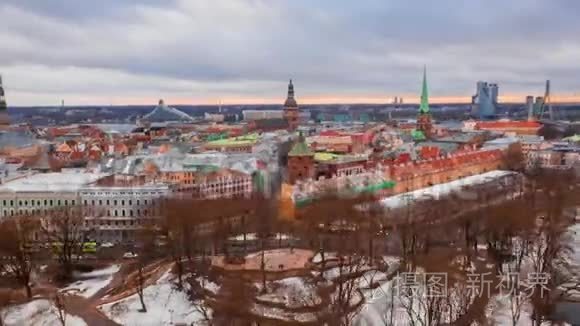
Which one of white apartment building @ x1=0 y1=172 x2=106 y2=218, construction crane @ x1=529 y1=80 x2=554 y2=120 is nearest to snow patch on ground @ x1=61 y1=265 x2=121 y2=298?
white apartment building @ x1=0 y1=172 x2=106 y2=218

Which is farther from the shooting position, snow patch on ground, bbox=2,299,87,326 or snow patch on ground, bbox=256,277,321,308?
snow patch on ground, bbox=256,277,321,308

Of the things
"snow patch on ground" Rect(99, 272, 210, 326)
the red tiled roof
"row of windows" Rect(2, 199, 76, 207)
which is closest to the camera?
"snow patch on ground" Rect(99, 272, 210, 326)

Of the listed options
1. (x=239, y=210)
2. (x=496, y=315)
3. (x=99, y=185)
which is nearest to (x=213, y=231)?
(x=239, y=210)

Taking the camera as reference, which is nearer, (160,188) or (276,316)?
(276,316)

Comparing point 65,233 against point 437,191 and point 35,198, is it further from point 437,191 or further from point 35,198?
point 437,191

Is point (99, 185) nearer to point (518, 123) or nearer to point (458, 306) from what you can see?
point (458, 306)

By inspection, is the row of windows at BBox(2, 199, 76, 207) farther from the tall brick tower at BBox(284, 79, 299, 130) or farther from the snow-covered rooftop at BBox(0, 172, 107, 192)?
the tall brick tower at BBox(284, 79, 299, 130)
